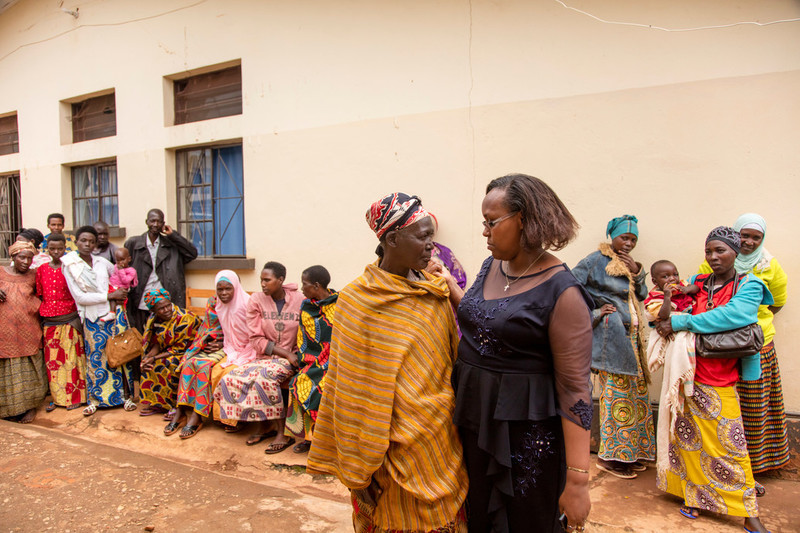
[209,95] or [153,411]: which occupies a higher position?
[209,95]

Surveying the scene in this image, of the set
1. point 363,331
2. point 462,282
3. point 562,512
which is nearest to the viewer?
point 562,512

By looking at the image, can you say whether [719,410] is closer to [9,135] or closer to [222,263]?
[222,263]

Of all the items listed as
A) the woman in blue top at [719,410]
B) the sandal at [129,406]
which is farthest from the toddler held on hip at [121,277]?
the woman in blue top at [719,410]

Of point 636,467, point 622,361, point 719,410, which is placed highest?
point 622,361

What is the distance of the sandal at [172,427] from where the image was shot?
4.79m

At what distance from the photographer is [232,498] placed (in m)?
3.47

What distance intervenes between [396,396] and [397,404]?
1.2 inches

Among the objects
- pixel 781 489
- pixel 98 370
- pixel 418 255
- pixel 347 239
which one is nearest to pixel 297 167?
pixel 347 239

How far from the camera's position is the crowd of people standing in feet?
5.78

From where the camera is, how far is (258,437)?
4523 millimetres

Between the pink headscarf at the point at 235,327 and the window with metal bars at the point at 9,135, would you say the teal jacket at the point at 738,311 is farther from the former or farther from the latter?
the window with metal bars at the point at 9,135

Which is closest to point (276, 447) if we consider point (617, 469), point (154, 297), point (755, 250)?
point (154, 297)

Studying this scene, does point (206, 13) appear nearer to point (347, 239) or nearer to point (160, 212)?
point (160, 212)

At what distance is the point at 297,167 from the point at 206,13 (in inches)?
93.1
